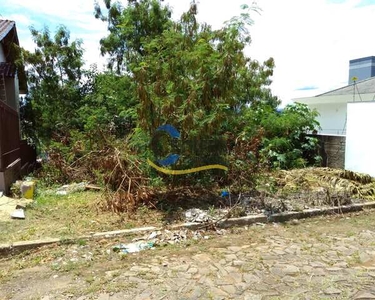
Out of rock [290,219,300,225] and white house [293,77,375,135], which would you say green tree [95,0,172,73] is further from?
white house [293,77,375,135]

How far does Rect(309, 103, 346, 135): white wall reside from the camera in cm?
1916

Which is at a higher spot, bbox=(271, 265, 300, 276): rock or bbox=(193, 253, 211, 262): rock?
bbox=(271, 265, 300, 276): rock

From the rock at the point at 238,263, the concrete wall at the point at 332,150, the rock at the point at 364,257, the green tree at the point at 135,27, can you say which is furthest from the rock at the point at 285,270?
the green tree at the point at 135,27

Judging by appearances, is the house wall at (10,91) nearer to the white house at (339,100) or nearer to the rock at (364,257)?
the rock at (364,257)

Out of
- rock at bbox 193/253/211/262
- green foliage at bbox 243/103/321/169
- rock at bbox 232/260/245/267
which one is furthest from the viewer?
green foliage at bbox 243/103/321/169

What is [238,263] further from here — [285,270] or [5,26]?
[5,26]

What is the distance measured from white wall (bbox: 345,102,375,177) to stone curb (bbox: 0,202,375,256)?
2.14 m

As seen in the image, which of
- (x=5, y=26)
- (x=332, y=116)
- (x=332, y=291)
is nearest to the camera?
(x=332, y=291)

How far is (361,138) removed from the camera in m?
8.88

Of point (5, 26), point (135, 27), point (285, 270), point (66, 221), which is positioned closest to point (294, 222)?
point (285, 270)

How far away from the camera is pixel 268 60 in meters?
14.7

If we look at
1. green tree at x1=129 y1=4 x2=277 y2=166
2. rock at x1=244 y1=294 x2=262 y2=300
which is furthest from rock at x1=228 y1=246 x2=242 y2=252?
green tree at x1=129 y1=4 x2=277 y2=166

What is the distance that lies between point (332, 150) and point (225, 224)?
5.93m

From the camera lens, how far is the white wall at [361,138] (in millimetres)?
8602
